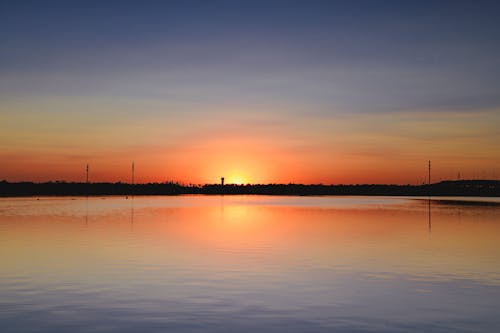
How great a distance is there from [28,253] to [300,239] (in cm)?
1782

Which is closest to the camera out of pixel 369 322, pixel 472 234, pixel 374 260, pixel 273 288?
pixel 369 322

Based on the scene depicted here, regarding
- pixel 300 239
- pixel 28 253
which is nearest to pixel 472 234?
pixel 300 239

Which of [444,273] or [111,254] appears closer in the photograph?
[444,273]

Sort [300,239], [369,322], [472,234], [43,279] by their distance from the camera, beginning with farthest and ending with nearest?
[472,234]
[300,239]
[43,279]
[369,322]

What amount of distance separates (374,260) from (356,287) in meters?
7.74

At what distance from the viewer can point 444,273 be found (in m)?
25.0

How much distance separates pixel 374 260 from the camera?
29016 mm

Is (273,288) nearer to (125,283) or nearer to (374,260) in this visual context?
(125,283)

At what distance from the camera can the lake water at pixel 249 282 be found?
16.3 metres

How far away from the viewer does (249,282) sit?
22.6 meters

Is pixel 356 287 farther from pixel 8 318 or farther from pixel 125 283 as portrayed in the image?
pixel 8 318

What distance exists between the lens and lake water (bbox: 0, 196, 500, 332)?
16297 millimetres

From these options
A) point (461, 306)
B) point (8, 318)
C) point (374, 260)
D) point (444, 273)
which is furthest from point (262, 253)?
point (8, 318)

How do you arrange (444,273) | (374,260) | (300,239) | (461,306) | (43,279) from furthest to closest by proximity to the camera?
1. (300,239)
2. (374,260)
3. (444,273)
4. (43,279)
5. (461,306)
